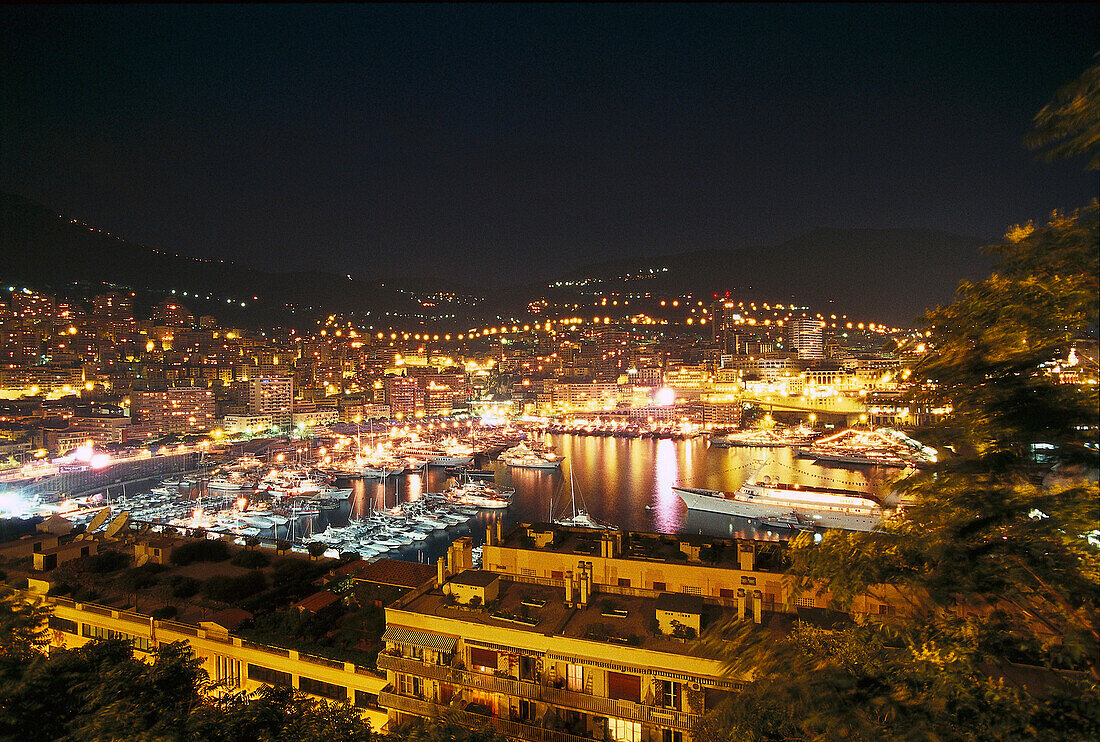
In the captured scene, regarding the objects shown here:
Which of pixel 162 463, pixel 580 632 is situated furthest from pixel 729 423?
pixel 580 632

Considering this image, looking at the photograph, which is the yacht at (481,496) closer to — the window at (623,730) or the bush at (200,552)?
the bush at (200,552)

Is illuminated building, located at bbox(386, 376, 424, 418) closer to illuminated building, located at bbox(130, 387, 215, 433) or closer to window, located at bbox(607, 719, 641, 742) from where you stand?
illuminated building, located at bbox(130, 387, 215, 433)

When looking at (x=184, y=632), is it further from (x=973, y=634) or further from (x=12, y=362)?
(x=12, y=362)

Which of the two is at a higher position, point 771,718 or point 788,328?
point 788,328

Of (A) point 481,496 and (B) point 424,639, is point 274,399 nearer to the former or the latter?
(A) point 481,496

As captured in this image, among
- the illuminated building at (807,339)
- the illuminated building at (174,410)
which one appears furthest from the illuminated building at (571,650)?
the illuminated building at (807,339)

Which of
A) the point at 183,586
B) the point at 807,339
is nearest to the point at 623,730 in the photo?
the point at 183,586

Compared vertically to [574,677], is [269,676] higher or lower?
lower
